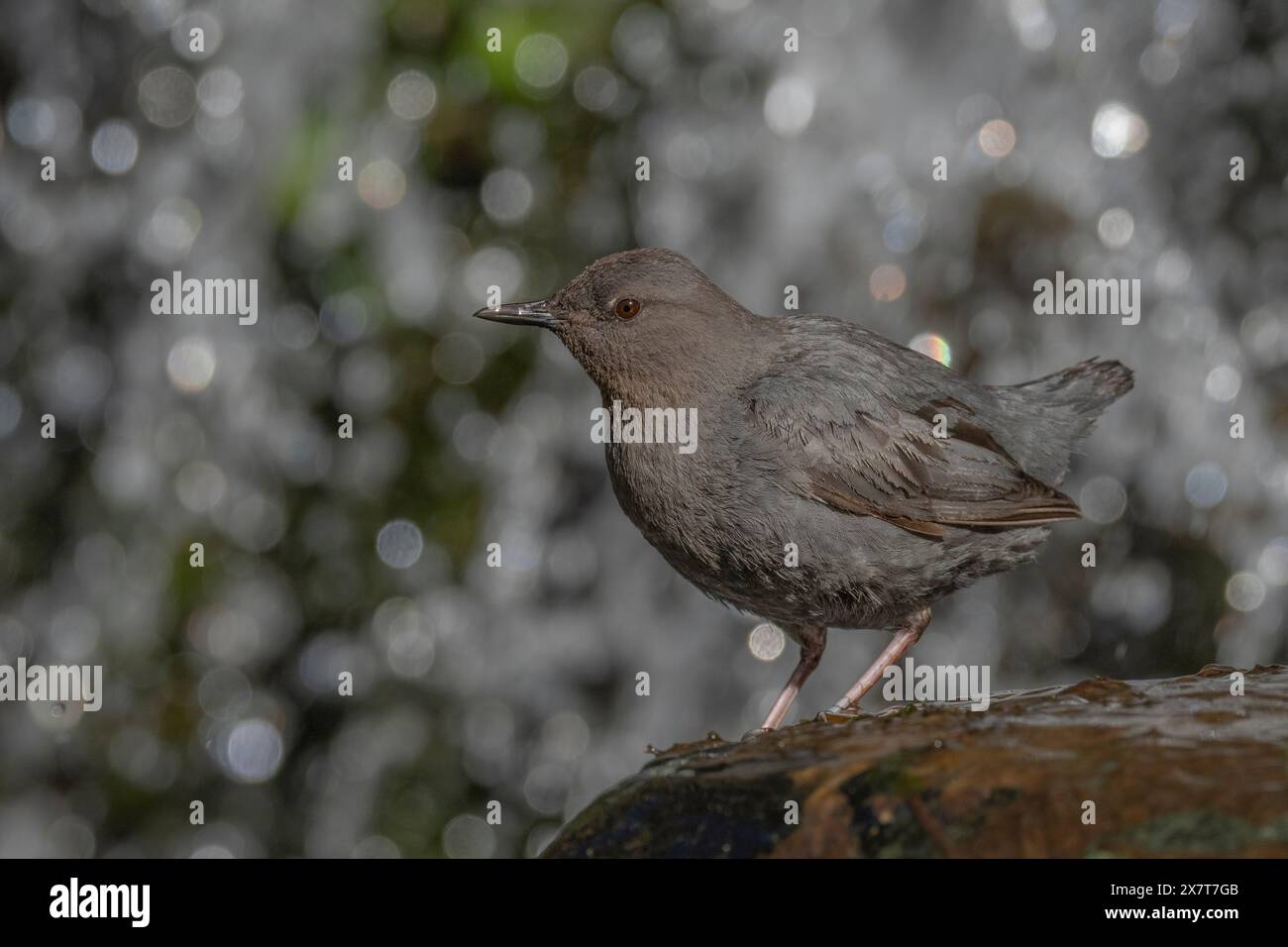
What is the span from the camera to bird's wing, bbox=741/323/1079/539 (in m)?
4.68

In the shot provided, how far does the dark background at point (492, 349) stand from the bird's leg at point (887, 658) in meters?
3.53

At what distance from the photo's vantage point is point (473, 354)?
28.9ft

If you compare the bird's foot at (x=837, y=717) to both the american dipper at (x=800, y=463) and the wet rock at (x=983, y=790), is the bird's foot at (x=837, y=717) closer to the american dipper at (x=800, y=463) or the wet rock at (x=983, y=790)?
the american dipper at (x=800, y=463)

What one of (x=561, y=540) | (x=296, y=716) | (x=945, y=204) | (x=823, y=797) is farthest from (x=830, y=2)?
(x=823, y=797)

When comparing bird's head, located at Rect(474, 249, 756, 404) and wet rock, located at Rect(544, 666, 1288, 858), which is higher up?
bird's head, located at Rect(474, 249, 756, 404)

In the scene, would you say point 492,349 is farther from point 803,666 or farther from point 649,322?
point 803,666

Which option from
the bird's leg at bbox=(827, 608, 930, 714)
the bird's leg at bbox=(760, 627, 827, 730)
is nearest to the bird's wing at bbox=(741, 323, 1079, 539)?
the bird's leg at bbox=(827, 608, 930, 714)

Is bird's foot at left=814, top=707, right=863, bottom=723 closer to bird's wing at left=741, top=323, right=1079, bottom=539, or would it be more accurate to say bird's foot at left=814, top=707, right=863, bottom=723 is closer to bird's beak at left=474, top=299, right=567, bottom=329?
bird's wing at left=741, top=323, right=1079, bottom=539

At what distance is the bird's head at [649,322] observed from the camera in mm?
4859

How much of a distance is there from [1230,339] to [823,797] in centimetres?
635

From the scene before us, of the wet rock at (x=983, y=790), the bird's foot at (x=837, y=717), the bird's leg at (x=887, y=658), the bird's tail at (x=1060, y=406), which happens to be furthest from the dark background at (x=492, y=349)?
the wet rock at (x=983, y=790)

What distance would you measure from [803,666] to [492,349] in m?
4.46
